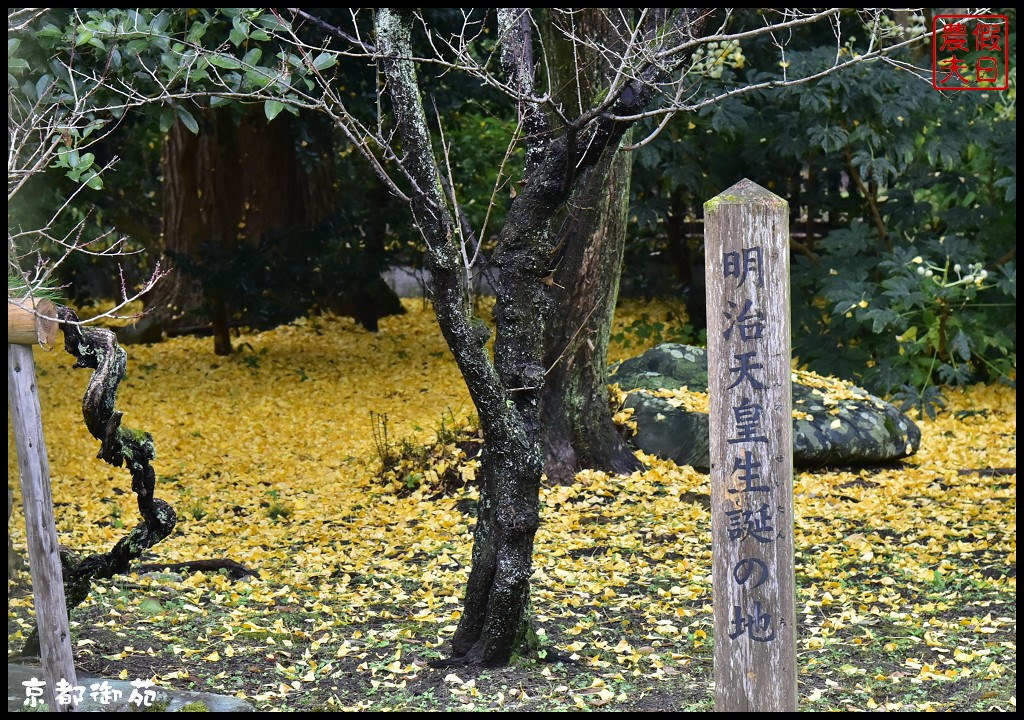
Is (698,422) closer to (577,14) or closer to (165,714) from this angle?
(577,14)

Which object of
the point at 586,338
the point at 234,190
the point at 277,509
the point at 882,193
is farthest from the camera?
the point at 234,190

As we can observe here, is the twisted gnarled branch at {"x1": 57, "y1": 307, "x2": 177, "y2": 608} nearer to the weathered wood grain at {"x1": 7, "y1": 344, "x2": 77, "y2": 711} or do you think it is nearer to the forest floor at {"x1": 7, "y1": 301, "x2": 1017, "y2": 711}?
the weathered wood grain at {"x1": 7, "y1": 344, "x2": 77, "y2": 711}

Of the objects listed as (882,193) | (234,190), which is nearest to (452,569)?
(882,193)

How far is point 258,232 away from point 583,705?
9.46 metres

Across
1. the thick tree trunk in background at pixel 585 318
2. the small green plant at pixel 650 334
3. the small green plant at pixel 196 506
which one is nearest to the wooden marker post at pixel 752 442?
the thick tree trunk in background at pixel 585 318

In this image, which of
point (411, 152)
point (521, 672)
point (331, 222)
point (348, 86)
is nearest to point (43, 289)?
point (411, 152)

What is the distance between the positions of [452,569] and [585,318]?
2.07 m

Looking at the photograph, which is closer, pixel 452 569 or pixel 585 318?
pixel 452 569

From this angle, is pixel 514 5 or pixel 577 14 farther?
pixel 577 14

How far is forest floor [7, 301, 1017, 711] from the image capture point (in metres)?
4.42

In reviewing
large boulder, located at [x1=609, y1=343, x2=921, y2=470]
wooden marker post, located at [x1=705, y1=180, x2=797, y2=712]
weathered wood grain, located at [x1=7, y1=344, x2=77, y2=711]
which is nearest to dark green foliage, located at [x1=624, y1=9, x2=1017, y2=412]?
large boulder, located at [x1=609, y1=343, x2=921, y2=470]

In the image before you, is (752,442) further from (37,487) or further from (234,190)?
(234,190)

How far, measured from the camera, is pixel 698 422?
8000 mm

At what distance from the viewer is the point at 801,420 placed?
814 cm
